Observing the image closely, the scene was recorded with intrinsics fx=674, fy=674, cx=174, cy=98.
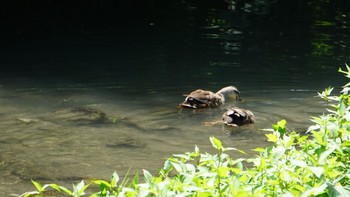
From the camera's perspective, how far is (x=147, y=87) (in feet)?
32.8

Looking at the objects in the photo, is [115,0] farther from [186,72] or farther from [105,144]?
[105,144]

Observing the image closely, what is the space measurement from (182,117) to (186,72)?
8.67 ft

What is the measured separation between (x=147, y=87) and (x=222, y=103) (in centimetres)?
128

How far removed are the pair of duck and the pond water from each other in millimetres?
97

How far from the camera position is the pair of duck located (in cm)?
Result: 812

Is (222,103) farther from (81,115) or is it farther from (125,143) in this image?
(125,143)

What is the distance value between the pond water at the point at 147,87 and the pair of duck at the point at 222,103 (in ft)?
0.32

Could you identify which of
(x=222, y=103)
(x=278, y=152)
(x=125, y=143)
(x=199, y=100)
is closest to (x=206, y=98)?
(x=199, y=100)

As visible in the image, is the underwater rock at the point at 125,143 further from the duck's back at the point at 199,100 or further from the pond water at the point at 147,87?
the duck's back at the point at 199,100

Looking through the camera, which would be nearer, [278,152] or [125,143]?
[278,152]

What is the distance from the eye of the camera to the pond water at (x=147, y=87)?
684cm

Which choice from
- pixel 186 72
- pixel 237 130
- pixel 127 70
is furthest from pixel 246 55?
pixel 237 130

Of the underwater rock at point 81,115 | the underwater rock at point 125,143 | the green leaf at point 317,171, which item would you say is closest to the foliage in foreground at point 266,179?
the green leaf at point 317,171

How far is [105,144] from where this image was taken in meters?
7.22
